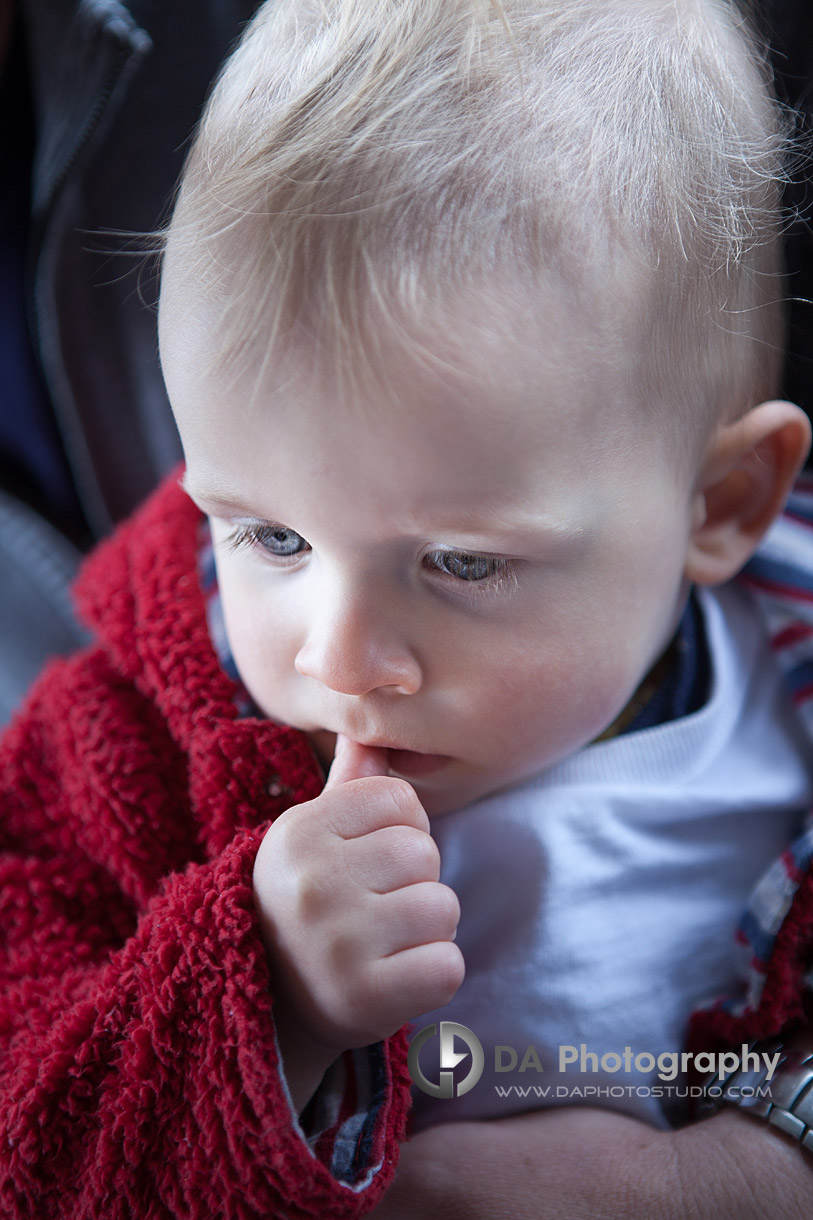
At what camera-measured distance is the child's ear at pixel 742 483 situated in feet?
2.59

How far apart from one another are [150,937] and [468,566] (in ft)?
1.18

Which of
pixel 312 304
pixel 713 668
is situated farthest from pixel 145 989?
pixel 713 668

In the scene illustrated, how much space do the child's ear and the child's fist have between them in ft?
1.24

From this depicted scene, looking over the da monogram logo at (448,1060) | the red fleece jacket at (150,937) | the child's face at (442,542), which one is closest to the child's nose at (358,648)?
the child's face at (442,542)

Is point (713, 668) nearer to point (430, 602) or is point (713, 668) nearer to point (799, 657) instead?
point (799, 657)

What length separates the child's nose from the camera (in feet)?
2.08

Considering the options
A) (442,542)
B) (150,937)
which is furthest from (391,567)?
(150,937)

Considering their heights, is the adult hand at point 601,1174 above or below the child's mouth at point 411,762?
below

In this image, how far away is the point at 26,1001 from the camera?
732 mm

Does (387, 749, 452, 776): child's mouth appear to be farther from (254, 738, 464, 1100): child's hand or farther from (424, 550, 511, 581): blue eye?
(424, 550, 511, 581): blue eye

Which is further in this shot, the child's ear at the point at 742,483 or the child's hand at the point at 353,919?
the child's ear at the point at 742,483

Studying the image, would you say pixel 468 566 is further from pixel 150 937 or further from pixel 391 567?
pixel 150 937

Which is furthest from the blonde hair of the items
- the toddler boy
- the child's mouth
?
the child's mouth

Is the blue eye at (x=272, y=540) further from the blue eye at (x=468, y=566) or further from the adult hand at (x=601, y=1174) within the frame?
the adult hand at (x=601, y=1174)
